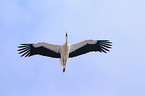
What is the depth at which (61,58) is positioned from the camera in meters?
22.7

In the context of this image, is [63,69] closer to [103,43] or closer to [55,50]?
[55,50]

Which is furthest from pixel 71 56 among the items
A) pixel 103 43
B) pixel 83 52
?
pixel 103 43

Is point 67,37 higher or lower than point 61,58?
higher

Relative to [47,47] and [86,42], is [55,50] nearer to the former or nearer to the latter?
[47,47]

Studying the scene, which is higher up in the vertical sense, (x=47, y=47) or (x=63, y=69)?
(x=47, y=47)

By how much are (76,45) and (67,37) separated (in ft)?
3.94

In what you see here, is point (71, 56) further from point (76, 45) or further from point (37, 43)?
point (37, 43)

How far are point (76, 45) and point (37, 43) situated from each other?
291cm

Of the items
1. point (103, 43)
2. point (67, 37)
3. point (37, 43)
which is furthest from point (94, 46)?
point (37, 43)

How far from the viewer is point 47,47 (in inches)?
909

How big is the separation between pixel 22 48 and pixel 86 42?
483 centimetres

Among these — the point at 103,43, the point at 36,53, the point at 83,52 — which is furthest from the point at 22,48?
the point at 103,43

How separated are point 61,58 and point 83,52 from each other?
180 cm

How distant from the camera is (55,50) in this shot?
23.2 meters
